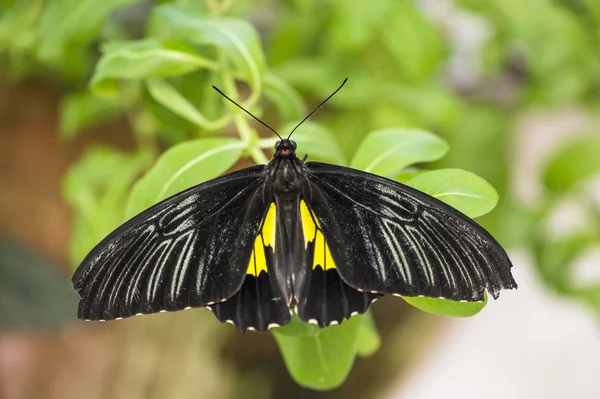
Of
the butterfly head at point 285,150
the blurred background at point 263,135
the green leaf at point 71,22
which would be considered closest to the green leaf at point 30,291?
the blurred background at point 263,135

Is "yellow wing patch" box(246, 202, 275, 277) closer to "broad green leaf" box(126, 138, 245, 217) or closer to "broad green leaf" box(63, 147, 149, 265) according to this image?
"broad green leaf" box(126, 138, 245, 217)

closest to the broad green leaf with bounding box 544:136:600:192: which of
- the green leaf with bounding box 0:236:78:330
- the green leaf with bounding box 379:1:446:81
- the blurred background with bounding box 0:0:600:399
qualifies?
the blurred background with bounding box 0:0:600:399

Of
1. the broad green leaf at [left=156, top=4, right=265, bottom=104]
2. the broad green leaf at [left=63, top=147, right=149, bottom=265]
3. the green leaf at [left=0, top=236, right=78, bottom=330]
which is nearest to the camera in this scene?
the broad green leaf at [left=156, top=4, right=265, bottom=104]

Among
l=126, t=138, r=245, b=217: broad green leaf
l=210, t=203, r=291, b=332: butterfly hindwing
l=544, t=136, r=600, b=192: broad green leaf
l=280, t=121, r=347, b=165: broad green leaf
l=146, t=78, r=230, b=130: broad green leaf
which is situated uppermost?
l=544, t=136, r=600, b=192: broad green leaf

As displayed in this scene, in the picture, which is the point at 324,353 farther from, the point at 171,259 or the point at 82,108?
the point at 82,108

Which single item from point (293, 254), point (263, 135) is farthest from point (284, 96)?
point (263, 135)

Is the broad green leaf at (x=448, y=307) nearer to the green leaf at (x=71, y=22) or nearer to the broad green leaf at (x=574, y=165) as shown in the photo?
the green leaf at (x=71, y=22)

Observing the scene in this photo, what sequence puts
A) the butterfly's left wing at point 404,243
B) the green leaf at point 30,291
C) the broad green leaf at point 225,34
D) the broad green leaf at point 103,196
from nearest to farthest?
the butterfly's left wing at point 404,243
the broad green leaf at point 225,34
the broad green leaf at point 103,196
the green leaf at point 30,291
